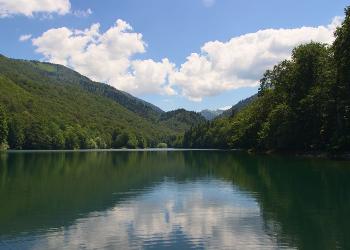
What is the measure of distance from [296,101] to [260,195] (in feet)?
243

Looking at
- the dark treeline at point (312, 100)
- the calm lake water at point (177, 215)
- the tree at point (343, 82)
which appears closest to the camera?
the calm lake water at point (177, 215)

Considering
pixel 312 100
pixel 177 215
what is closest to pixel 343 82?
pixel 312 100

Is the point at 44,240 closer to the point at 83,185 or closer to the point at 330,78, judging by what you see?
the point at 83,185

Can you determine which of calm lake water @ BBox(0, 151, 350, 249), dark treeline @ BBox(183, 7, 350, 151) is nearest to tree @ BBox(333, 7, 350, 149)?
dark treeline @ BBox(183, 7, 350, 151)

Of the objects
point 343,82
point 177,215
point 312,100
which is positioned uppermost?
point 343,82

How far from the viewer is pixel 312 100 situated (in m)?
92.9

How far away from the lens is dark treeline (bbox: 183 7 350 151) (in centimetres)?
8156

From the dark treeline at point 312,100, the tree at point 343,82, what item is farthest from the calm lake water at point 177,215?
the dark treeline at point 312,100

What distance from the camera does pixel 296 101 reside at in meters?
106

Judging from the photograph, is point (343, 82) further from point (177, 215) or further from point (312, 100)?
point (177, 215)

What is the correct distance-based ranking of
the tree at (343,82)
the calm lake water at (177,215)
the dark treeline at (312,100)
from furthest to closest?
1. the dark treeline at (312,100)
2. the tree at (343,82)
3. the calm lake water at (177,215)

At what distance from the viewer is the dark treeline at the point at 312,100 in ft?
268

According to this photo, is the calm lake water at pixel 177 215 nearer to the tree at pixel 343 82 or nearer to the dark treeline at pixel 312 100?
the tree at pixel 343 82

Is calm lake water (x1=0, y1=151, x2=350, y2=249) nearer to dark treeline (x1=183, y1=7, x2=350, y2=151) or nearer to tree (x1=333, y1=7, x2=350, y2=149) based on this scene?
tree (x1=333, y1=7, x2=350, y2=149)
